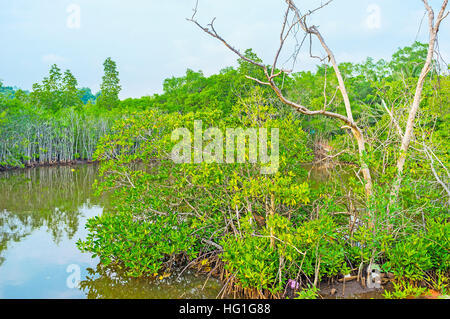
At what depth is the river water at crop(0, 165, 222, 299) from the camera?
19.3 feet

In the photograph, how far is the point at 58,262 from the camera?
24.0 ft

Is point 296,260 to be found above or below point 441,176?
below

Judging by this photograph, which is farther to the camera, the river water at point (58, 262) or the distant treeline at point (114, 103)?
the distant treeline at point (114, 103)

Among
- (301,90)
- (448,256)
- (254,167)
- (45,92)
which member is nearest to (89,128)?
(45,92)

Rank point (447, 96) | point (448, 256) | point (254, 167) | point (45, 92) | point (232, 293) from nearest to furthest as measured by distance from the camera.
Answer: point (448, 256) → point (232, 293) → point (254, 167) → point (447, 96) → point (45, 92)

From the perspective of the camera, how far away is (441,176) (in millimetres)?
6008

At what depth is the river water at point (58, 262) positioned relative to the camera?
5.89 meters

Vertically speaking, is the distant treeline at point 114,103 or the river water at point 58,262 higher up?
the distant treeline at point 114,103

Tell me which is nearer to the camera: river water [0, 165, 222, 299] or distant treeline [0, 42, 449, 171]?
river water [0, 165, 222, 299]

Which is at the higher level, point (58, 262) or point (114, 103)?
point (114, 103)

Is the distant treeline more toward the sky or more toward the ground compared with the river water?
more toward the sky

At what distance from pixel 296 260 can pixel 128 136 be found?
161 inches

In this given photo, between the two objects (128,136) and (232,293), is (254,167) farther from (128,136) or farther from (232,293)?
(128,136)

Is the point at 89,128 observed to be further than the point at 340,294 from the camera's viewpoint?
Yes
